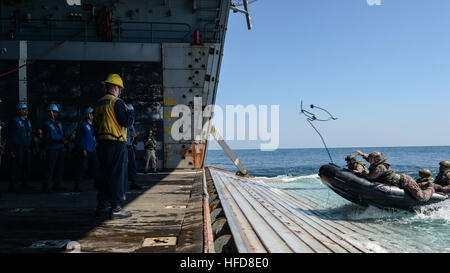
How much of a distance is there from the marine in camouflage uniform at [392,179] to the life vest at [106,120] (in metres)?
5.90

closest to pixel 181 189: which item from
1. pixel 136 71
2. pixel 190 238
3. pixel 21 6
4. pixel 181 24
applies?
pixel 190 238

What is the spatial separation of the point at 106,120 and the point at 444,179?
8708 mm

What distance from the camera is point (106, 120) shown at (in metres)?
3.58

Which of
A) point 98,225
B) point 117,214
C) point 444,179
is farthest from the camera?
point 444,179

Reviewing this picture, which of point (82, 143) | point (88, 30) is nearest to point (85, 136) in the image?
point (82, 143)

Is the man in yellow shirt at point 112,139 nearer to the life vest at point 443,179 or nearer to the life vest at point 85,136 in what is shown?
the life vest at point 85,136

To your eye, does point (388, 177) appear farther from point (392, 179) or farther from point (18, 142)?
point (18, 142)

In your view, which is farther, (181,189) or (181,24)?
(181,24)

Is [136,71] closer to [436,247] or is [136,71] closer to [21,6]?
[21,6]

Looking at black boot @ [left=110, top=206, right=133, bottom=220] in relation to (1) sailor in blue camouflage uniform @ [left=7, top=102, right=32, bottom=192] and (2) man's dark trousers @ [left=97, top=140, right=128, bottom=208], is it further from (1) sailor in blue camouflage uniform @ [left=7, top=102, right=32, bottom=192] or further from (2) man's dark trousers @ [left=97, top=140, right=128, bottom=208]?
(1) sailor in blue camouflage uniform @ [left=7, top=102, right=32, bottom=192]

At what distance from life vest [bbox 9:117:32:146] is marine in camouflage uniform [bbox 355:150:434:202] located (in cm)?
792

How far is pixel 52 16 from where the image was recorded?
396 inches

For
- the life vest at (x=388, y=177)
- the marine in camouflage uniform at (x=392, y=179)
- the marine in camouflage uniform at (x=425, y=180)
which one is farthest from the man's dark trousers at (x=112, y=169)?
the marine in camouflage uniform at (x=425, y=180)
